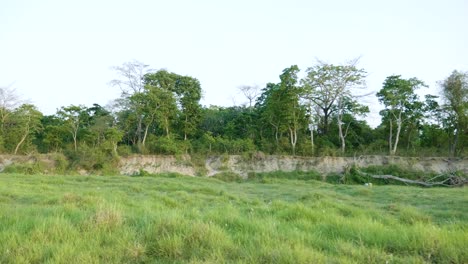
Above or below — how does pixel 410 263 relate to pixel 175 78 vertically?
below

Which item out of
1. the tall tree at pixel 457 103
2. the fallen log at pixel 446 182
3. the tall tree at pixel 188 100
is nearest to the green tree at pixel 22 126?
the tall tree at pixel 188 100

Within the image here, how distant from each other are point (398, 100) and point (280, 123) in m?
10.5

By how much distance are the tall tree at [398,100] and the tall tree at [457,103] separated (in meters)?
2.07

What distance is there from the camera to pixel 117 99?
35.3m

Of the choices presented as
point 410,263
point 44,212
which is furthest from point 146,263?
point 44,212

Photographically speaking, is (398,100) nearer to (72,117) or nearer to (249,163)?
(249,163)

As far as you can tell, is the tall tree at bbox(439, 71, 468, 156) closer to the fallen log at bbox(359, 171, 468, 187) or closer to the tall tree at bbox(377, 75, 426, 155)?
the tall tree at bbox(377, 75, 426, 155)

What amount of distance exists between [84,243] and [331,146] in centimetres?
3081

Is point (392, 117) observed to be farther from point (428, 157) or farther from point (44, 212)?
point (44, 212)

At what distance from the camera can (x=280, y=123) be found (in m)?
33.8

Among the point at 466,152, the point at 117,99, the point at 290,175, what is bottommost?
the point at 290,175

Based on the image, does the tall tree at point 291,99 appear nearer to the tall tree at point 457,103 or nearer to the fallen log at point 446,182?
the fallen log at point 446,182

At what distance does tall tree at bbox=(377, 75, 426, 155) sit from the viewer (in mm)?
30969

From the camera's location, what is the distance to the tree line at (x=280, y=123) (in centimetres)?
3112
